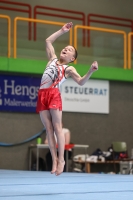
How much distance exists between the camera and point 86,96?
1221cm

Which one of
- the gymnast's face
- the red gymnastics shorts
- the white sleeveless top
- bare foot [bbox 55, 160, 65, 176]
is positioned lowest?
bare foot [bbox 55, 160, 65, 176]

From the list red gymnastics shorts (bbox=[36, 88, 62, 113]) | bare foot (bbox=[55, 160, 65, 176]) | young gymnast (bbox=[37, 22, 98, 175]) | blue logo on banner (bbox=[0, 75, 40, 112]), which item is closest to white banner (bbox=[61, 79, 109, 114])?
blue logo on banner (bbox=[0, 75, 40, 112])

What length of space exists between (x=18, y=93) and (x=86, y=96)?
1.85 metres

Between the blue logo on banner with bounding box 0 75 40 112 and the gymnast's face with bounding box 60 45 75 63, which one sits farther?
the blue logo on banner with bounding box 0 75 40 112

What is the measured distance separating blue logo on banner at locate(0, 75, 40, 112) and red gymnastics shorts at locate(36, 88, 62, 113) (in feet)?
20.3

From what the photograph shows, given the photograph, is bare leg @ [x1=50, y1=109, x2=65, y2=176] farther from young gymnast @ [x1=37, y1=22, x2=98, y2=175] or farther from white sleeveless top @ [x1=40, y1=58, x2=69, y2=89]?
white sleeveless top @ [x1=40, y1=58, x2=69, y2=89]

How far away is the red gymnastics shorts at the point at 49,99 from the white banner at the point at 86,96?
21.8 feet

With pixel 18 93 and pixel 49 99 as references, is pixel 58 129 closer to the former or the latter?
pixel 49 99

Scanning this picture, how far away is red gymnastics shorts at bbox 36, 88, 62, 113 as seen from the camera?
5.16m

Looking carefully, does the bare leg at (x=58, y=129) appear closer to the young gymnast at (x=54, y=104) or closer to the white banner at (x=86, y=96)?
the young gymnast at (x=54, y=104)

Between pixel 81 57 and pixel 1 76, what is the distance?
2.17m

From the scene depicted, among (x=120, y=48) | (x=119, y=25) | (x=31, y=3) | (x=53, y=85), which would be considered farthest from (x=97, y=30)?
(x=53, y=85)

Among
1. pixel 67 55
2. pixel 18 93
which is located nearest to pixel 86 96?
pixel 18 93

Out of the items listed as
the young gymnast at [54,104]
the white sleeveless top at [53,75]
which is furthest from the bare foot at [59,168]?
the white sleeveless top at [53,75]
